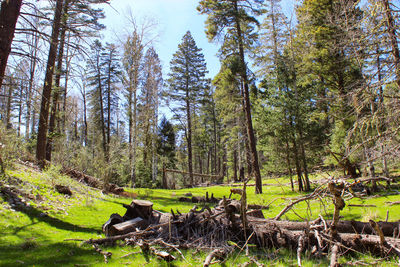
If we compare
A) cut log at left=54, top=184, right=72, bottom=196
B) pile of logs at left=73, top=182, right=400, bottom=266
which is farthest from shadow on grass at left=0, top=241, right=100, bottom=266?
cut log at left=54, top=184, right=72, bottom=196

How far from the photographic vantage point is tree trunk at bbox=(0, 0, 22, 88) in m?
4.96

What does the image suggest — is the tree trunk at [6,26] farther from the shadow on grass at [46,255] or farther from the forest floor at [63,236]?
the shadow on grass at [46,255]

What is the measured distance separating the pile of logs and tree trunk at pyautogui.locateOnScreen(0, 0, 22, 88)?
4.39 metres

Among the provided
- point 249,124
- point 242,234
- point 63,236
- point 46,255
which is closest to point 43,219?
point 63,236

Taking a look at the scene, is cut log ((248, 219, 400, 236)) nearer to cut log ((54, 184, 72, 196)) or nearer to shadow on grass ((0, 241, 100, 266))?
shadow on grass ((0, 241, 100, 266))

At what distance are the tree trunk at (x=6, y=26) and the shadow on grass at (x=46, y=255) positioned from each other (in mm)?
3610

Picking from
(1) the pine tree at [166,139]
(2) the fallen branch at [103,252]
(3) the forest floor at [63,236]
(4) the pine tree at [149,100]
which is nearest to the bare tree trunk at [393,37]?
(3) the forest floor at [63,236]

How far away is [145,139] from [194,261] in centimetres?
1646

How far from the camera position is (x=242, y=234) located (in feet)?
14.3

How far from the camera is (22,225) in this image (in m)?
4.50

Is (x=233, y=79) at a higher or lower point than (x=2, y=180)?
higher

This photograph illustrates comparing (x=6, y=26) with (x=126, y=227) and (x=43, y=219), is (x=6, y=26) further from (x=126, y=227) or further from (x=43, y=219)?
(x=126, y=227)

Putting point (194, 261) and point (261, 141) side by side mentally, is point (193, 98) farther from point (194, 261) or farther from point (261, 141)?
point (194, 261)

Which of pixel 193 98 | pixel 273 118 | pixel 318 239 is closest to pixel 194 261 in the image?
pixel 318 239
